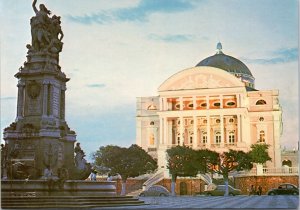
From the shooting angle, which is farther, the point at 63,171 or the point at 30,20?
the point at 30,20

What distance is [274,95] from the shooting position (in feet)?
119

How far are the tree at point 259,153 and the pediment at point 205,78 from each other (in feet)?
13.9

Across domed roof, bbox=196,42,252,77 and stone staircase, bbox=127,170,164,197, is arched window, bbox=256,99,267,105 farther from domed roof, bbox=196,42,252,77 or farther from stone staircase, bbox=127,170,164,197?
stone staircase, bbox=127,170,164,197

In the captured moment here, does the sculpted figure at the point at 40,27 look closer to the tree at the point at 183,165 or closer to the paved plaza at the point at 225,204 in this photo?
the paved plaza at the point at 225,204

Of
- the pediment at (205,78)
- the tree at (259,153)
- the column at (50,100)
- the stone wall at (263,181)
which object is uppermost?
the pediment at (205,78)

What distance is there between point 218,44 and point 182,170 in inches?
754

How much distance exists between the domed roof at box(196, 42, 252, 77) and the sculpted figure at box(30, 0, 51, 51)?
27.8m

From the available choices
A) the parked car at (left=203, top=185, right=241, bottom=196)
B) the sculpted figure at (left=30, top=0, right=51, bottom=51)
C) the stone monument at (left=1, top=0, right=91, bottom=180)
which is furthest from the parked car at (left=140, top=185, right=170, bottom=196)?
the sculpted figure at (left=30, top=0, right=51, bottom=51)

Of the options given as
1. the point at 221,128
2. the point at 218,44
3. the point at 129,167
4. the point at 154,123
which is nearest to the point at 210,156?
the point at 129,167

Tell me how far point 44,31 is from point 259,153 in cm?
2082

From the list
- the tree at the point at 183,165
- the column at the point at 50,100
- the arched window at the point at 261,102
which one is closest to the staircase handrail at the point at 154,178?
the tree at the point at 183,165

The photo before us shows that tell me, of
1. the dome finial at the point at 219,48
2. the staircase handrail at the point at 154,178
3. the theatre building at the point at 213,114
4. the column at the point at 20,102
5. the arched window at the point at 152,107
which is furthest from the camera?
the dome finial at the point at 219,48

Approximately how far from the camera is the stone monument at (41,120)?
42.5 ft

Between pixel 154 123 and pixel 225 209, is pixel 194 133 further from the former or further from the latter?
pixel 225 209
